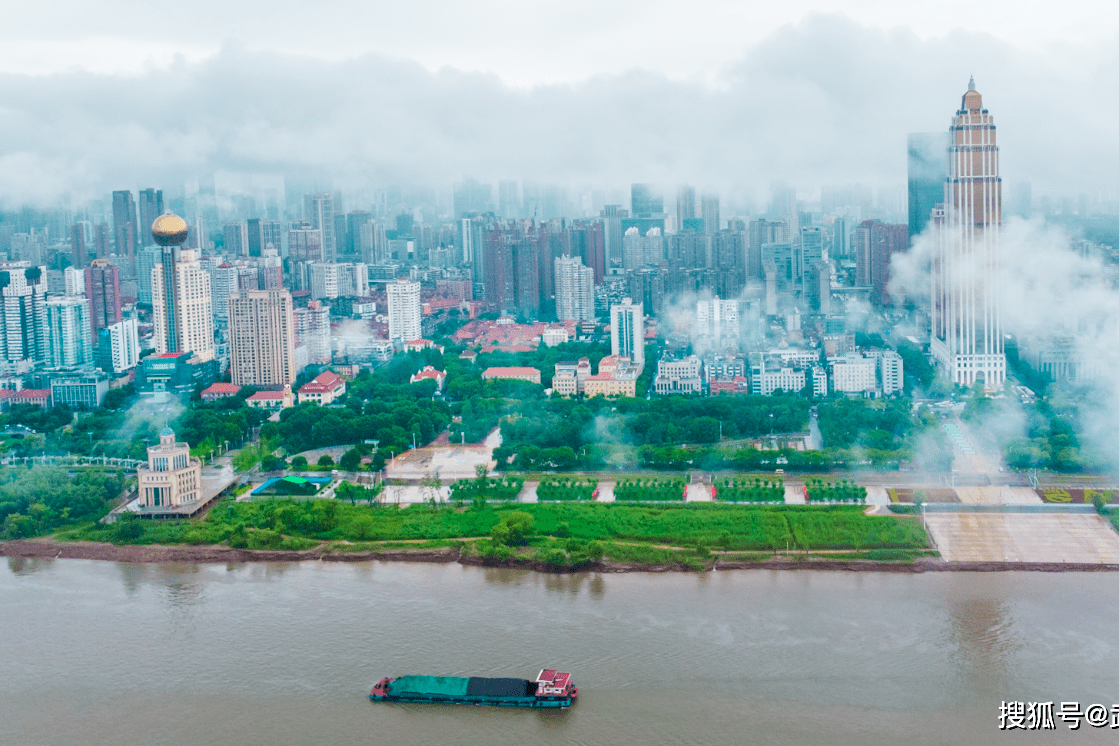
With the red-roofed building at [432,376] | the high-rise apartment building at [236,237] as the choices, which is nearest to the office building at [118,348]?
the red-roofed building at [432,376]

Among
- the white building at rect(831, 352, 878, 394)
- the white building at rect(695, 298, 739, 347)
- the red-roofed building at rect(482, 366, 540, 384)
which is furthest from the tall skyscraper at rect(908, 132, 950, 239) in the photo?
the red-roofed building at rect(482, 366, 540, 384)

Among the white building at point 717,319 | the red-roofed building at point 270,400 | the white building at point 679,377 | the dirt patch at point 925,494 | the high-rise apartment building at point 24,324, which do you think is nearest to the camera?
the dirt patch at point 925,494

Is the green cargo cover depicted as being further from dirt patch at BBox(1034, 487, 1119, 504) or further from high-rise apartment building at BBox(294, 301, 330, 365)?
high-rise apartment building at BBox(294, 301, 330, 365)

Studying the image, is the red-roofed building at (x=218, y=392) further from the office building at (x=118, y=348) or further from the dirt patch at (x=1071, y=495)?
the dirt patch at (x=1071, y=495)

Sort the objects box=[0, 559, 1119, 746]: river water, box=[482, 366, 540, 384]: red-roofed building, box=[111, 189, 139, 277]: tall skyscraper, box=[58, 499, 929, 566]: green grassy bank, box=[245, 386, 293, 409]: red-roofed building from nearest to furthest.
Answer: box=[0, 559, 1119, 746]: river water → box=[58, 499, 929, 566]: green grassy bank → box=[245, 386, 293, 409]: red-roofed building → box=[482, 366, 540, 384]: red-roofed building → box=[111, 189, 139, 277]: tall skyscraper

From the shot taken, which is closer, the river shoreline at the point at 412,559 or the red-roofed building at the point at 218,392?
the river shoreline at the point at 412,559

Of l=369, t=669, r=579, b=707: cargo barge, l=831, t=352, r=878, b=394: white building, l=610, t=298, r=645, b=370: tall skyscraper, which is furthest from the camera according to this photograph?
l=610, t=298, r=645, b=370: tall skyscraper

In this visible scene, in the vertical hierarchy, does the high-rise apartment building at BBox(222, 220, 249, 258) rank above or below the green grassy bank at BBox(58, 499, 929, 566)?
above
